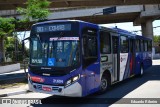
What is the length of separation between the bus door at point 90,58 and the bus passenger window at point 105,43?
593 mm

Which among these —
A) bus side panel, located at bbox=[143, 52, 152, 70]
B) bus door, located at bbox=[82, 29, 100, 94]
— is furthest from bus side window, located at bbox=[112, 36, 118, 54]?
bus side panel, located at bbox=[143, 52, 152, 70]

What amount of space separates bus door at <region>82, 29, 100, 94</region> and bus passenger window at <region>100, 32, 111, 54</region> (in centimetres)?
59

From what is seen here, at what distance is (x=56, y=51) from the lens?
970 cm

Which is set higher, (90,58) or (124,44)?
(124,44)

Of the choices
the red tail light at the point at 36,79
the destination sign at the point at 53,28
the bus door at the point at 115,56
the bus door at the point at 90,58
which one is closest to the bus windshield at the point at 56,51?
the destination sign at the point at 53,28

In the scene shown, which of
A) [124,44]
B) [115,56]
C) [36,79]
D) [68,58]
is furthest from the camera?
[124,44]

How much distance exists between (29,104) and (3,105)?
95 cm

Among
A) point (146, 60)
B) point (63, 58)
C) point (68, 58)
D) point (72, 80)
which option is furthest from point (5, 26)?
point (72, 80)

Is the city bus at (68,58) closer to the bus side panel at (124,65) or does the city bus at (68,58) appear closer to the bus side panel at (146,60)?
the bus side panel at (124,65)

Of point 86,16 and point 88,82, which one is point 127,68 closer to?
point 88,82

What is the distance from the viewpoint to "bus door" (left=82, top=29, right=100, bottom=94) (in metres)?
9.88

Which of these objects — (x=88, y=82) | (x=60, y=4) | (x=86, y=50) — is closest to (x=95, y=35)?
(x=86, y=50)

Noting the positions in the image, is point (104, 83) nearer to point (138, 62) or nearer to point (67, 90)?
point (67, 90)

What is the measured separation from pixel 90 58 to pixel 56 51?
54.1 inches
